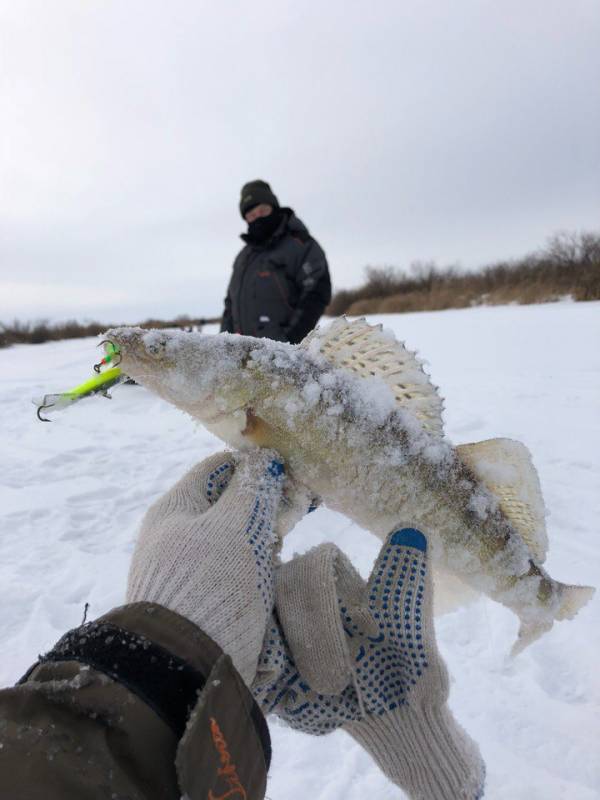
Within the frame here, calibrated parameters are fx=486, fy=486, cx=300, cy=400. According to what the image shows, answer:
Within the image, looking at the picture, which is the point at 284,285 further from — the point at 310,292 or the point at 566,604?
the point at 566,604

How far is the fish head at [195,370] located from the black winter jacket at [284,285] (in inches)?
89.6

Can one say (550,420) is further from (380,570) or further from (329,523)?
(380,570)

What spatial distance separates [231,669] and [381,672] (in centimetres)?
74

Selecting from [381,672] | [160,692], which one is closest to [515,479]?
[381,672]

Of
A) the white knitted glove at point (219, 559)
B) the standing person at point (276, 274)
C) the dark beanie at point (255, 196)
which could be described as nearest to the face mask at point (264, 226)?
the standing person at point (276, 274)

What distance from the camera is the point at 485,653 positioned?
255 centimetres

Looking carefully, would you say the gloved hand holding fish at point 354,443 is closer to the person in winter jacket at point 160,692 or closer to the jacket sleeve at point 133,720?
the person in winter jacket at point 160,692

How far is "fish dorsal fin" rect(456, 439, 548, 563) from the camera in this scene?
7.49 feet

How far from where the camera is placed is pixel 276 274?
4574 mm

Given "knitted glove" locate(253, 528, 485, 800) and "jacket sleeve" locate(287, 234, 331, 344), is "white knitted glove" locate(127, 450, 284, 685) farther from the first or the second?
"jacket sleeve" locate(287, 234, 331, 344)

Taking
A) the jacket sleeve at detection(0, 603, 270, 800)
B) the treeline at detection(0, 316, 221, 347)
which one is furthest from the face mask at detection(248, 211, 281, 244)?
the treeline at detection(0, 316, 221, 347)

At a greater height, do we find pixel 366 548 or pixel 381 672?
pixel 381 672

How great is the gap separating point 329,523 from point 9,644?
2270mm

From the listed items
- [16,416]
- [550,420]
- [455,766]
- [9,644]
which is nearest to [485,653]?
[455,766]
